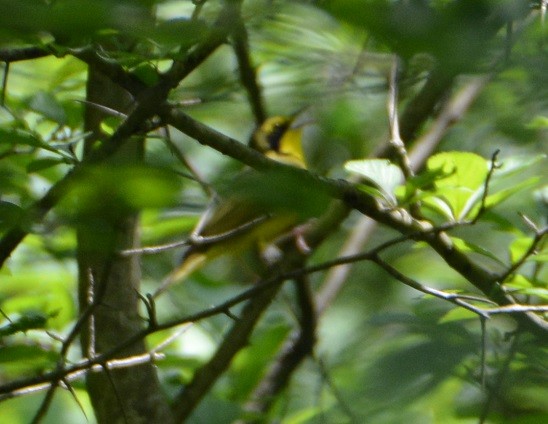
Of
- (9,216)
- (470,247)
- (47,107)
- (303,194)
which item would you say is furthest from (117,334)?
(303,194)

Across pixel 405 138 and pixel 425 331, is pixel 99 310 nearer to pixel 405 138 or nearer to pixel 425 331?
pixel 405 138

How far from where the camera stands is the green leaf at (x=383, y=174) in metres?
1.37

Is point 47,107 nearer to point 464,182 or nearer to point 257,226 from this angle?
point 464,182

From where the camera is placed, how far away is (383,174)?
138 cm

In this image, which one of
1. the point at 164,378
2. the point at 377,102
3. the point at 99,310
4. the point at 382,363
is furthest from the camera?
the point at 164,378

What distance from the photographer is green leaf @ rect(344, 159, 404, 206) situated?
137 cm

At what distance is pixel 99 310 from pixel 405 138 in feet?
3.72

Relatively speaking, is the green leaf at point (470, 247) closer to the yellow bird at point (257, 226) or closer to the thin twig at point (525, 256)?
the thin twig at point (525, 256)

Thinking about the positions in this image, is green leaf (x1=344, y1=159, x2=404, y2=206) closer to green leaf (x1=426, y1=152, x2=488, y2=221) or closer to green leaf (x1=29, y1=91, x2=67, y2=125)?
green leaf (x1=426, y1=152, x2=488, y2=221)

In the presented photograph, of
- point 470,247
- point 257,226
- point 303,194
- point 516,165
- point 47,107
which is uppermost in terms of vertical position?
point 47,107

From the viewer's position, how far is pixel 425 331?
27.2 inches

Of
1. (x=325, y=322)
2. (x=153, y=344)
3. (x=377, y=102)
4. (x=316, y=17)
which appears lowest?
(x=325, y=322)

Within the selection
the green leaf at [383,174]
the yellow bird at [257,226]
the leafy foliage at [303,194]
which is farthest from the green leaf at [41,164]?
the yellow bird at [257,226]

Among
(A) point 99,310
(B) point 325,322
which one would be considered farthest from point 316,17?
(B) point 325,322
